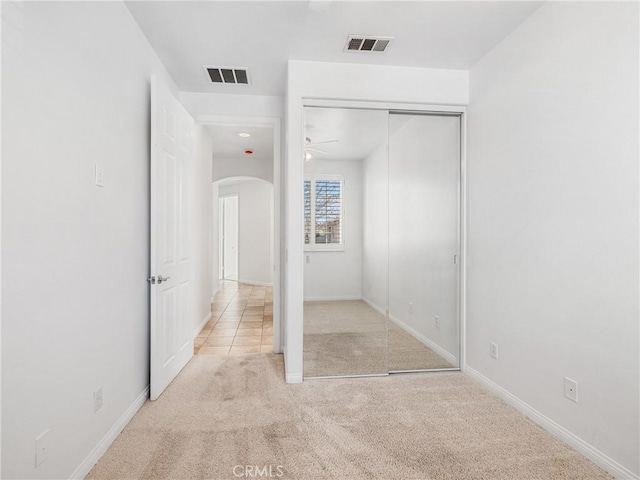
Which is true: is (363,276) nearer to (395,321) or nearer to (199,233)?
(395,321)

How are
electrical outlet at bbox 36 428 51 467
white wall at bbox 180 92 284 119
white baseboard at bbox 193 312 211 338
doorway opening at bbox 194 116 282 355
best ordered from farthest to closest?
white baseboard at bbox 193 312 211 338 < doorway opening at bbox 194 116 282 355 < white wall at bbox 180 92 284 119 < electrical outlet at bbox 36 428 51 467

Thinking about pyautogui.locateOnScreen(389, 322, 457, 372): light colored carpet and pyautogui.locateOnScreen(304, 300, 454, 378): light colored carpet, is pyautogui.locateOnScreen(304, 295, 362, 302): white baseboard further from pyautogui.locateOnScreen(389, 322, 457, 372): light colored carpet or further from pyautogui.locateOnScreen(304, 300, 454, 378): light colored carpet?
pyautogui.locateOnScreen(389, 322, 457, 372): light colored carpet

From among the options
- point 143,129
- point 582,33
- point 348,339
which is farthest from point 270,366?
point 582,33

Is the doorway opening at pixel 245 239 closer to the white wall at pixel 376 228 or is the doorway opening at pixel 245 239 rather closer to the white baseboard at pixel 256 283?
the white baseboard at pixel 256 283

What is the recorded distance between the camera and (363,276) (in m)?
3.05

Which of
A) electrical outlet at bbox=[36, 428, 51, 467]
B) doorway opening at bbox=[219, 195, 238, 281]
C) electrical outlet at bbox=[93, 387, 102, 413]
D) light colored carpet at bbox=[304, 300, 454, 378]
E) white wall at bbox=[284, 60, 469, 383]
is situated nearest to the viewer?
electrical outlet at bbox=[36, 428, 51, 467]

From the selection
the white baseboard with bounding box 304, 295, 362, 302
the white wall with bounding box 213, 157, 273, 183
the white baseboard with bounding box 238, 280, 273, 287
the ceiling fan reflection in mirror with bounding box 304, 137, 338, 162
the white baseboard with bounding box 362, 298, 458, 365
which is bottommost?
the white baseboard with bounding box 238, 280, 273, 287

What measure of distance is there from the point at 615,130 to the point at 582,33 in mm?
586

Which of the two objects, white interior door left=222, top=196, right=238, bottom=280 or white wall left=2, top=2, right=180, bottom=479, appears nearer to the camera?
white wall left=2, top=2, right=180, bottom=479

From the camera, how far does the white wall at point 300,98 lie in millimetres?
2725

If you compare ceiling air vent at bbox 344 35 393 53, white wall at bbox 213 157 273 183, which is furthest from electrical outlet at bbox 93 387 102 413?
white wall at bbox 213 157 273 183

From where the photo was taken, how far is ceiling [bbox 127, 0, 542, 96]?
2078 mm

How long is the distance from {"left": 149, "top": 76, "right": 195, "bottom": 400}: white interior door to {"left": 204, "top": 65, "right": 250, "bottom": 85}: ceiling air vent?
40 cm

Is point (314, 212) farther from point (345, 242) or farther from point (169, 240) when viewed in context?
point (169, 240)
